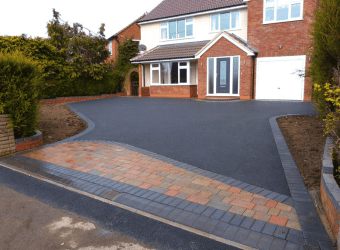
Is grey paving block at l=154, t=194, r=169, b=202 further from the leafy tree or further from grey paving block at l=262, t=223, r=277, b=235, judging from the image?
the leafy tree

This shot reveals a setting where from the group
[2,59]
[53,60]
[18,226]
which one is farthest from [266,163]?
[53,60]

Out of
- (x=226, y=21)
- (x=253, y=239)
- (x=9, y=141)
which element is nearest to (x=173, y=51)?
(x=226, y=21)

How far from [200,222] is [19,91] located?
5344 millimetres

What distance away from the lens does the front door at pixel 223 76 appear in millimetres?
19000

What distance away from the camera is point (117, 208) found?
12.9ft

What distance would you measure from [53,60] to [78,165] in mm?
16951

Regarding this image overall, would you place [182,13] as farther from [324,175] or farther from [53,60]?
[324,175]

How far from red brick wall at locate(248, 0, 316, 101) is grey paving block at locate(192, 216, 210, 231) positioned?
14.9 metres

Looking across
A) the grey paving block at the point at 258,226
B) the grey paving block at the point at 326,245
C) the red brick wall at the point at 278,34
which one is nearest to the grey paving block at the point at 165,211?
the grey paving block at the point at 258,226

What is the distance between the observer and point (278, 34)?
17250mm

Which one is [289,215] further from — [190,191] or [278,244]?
[190,191]

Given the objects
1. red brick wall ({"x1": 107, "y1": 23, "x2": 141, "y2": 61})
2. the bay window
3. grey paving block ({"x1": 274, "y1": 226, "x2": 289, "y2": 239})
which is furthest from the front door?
grey paving block ({"x1": 274, "y1": 226, "x2": 289, "y2": 239})

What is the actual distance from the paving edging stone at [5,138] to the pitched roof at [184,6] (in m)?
17.0

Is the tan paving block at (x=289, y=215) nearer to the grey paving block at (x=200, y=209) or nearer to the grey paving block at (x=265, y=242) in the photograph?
→ the grey paving block at (x=265, y=242)
